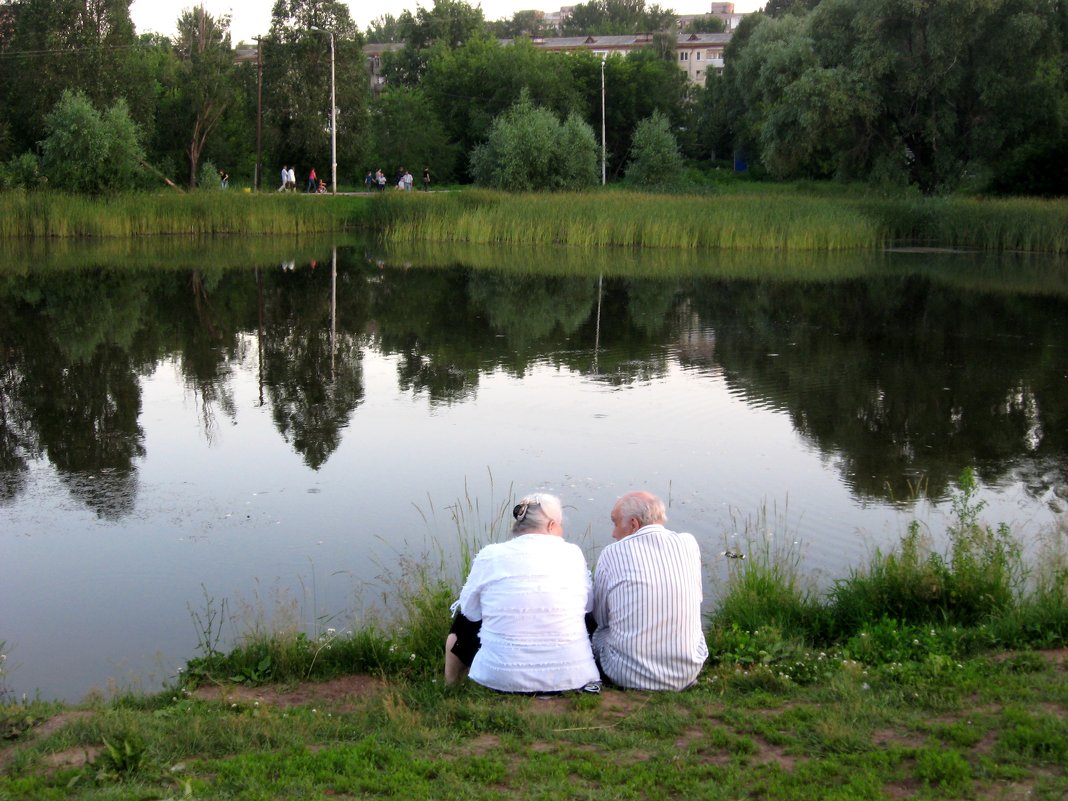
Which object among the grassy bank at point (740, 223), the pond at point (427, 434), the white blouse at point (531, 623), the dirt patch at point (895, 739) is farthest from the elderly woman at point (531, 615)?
the grassy bank at point (740, 223)

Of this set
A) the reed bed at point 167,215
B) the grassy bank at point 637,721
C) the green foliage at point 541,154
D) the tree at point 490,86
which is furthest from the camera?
the tree at point 490,86

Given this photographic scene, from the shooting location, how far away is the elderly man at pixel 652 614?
558cm

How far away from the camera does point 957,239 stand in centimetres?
3953

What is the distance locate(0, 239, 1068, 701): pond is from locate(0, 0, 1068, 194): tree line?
889 inches

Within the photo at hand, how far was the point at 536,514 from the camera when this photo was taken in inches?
223

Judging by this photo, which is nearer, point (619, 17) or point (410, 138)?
point (410, 138)

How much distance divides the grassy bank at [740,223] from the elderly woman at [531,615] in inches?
1272

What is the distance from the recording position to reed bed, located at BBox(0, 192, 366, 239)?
38.9 meters

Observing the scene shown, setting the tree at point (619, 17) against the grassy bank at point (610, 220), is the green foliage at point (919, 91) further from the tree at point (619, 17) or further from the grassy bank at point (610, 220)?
the tree at point (619, 17)

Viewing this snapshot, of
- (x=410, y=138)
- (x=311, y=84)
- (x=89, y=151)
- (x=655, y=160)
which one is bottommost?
(x=89, y=151)

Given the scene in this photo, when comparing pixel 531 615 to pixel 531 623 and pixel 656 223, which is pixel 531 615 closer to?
pixel 531 623

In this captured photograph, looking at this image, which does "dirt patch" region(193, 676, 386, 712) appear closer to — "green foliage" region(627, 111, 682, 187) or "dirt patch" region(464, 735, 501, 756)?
"dirt patch" region(464, 735, 501, 756)

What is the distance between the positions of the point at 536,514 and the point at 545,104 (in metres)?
71.0

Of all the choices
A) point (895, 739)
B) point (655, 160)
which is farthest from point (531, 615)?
point (655, 160)
